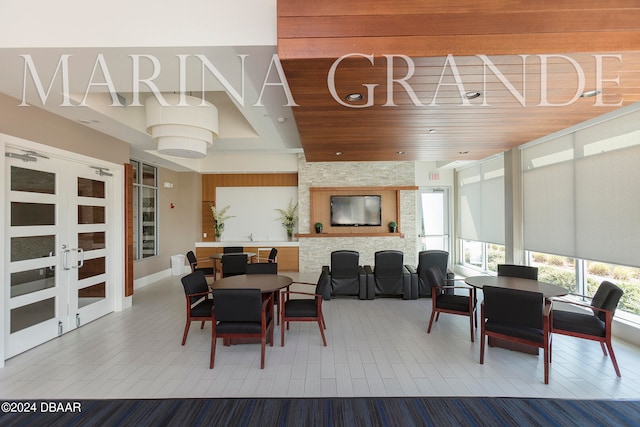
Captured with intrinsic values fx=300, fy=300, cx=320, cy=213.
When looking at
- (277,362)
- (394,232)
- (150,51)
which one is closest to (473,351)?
(277,362)

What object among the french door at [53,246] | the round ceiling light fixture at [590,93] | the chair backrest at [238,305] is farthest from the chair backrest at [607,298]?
the french door at [53,246]

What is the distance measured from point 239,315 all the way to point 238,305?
0.42ft

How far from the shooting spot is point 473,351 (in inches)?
142

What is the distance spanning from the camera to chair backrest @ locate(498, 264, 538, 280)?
4.45 m

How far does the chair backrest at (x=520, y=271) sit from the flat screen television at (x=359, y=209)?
4536mm

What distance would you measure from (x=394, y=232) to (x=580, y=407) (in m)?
6.39

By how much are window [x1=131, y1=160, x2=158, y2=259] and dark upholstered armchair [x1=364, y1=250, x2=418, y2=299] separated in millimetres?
5641

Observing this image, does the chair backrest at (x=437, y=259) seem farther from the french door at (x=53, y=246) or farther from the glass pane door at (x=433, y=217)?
the french door at (x=53, y=246)

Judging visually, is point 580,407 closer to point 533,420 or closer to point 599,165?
point 533,420

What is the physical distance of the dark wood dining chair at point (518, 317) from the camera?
9.58 ft

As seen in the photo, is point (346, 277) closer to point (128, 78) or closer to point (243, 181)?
point (128, 78)

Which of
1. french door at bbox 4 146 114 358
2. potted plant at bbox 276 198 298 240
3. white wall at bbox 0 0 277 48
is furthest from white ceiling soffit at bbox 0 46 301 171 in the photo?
potted plant at bbox 276 198 298 240

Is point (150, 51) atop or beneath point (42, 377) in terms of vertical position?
atop

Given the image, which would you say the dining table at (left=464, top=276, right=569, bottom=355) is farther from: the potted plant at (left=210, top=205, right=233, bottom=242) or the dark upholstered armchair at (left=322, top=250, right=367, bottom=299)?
the potted plant at (left=210, top=205, right=233, bottom=242)
